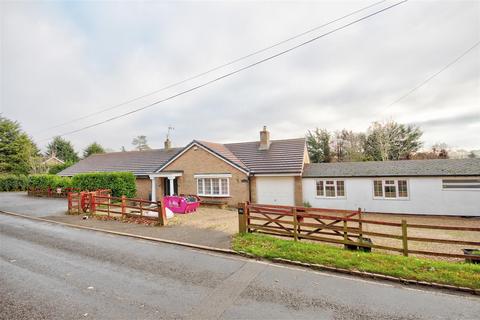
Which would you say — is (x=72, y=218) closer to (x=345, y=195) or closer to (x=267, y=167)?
(x=267, y=167)

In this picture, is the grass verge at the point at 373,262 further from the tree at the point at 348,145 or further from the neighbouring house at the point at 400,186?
the tree at the point at 348,145

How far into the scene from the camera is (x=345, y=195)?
17.5 metres

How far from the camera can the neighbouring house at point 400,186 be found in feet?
48.6

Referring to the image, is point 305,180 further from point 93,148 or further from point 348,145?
point 93,148

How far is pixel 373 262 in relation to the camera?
686 cm

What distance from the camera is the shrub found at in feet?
66.4

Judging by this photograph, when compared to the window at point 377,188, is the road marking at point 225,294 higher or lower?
lower

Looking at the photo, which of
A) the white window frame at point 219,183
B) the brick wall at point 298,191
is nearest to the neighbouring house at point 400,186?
the brick wall at point 298,191

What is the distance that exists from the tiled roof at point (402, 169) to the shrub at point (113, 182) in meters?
15.3

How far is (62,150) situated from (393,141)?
281 ft

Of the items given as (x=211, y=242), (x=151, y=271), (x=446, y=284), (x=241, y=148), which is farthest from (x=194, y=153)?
(x=446, y=284)

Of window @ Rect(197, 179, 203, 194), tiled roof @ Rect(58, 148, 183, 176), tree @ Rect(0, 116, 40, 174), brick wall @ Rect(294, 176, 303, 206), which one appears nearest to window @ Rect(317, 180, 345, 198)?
brick wall @ Rect(294, 176, 303, 206)

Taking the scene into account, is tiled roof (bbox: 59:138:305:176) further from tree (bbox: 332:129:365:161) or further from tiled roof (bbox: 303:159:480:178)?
tree (bbox: 332:129:365:161)

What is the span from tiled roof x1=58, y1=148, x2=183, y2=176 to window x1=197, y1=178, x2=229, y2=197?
224 inches
